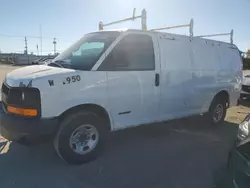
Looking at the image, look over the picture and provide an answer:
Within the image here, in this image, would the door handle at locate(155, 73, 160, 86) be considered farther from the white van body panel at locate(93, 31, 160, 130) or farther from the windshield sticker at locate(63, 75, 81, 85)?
the windshield sticker at locate(63, 75, 81, 85)

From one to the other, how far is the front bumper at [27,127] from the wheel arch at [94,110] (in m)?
0.20

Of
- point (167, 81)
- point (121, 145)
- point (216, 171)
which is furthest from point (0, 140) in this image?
point (216, 171)

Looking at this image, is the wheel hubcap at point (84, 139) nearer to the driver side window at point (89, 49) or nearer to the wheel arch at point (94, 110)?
the wheel arch at point (94, 110)

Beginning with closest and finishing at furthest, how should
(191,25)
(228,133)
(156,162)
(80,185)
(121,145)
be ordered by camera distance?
(80,185) < (156,162) < (121,145) < (228,133) < (191,25)

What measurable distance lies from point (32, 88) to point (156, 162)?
227 centimetres

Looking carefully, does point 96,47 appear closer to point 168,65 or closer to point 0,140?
point 168,65

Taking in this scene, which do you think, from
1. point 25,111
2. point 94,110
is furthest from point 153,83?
point 25,111

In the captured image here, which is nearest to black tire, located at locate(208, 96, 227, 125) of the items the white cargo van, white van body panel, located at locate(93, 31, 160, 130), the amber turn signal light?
the white cargo van

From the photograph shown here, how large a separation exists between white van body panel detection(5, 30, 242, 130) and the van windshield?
0.37 ft

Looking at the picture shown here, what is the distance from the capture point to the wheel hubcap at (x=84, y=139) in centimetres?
404

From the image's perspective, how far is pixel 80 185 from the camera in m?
3.51

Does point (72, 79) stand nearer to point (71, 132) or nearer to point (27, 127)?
point (71, 132)

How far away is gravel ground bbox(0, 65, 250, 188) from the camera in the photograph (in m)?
3.61

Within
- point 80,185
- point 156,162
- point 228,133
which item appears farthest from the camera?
point 228,133
